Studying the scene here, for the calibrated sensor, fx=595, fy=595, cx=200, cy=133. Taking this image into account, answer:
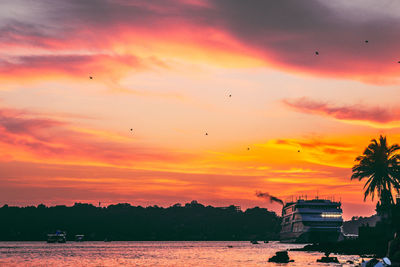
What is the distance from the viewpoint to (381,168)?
118 m

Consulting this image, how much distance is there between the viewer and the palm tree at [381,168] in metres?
118

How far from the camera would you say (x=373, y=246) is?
363ft

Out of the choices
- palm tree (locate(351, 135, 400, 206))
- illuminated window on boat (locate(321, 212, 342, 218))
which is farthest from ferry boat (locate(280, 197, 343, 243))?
palm tree (locate(351, 135, 400, 206))

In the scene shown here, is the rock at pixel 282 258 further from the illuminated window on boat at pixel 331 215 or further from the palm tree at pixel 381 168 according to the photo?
the illuminated window on boat at pixel 331 215

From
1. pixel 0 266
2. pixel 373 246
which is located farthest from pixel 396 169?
pixel 0 266

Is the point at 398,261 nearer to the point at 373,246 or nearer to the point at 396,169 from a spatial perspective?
the point at 373,246

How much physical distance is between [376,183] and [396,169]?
4754mm

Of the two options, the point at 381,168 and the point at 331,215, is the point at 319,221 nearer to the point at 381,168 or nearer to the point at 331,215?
the point at 331,215

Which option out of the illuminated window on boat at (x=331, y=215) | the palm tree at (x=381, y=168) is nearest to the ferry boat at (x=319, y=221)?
the illuminated window on boat at (x=331, y=215)

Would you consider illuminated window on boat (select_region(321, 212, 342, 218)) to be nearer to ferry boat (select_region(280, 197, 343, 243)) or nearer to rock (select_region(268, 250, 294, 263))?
ferry boat (select_region(280, 197, 343, 243))

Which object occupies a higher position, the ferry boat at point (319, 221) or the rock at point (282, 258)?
the ferry boat at point (319, 221)

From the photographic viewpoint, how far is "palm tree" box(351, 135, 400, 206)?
386 ft

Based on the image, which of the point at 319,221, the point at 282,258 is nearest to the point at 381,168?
the point at 282,258

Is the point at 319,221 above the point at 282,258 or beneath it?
above
